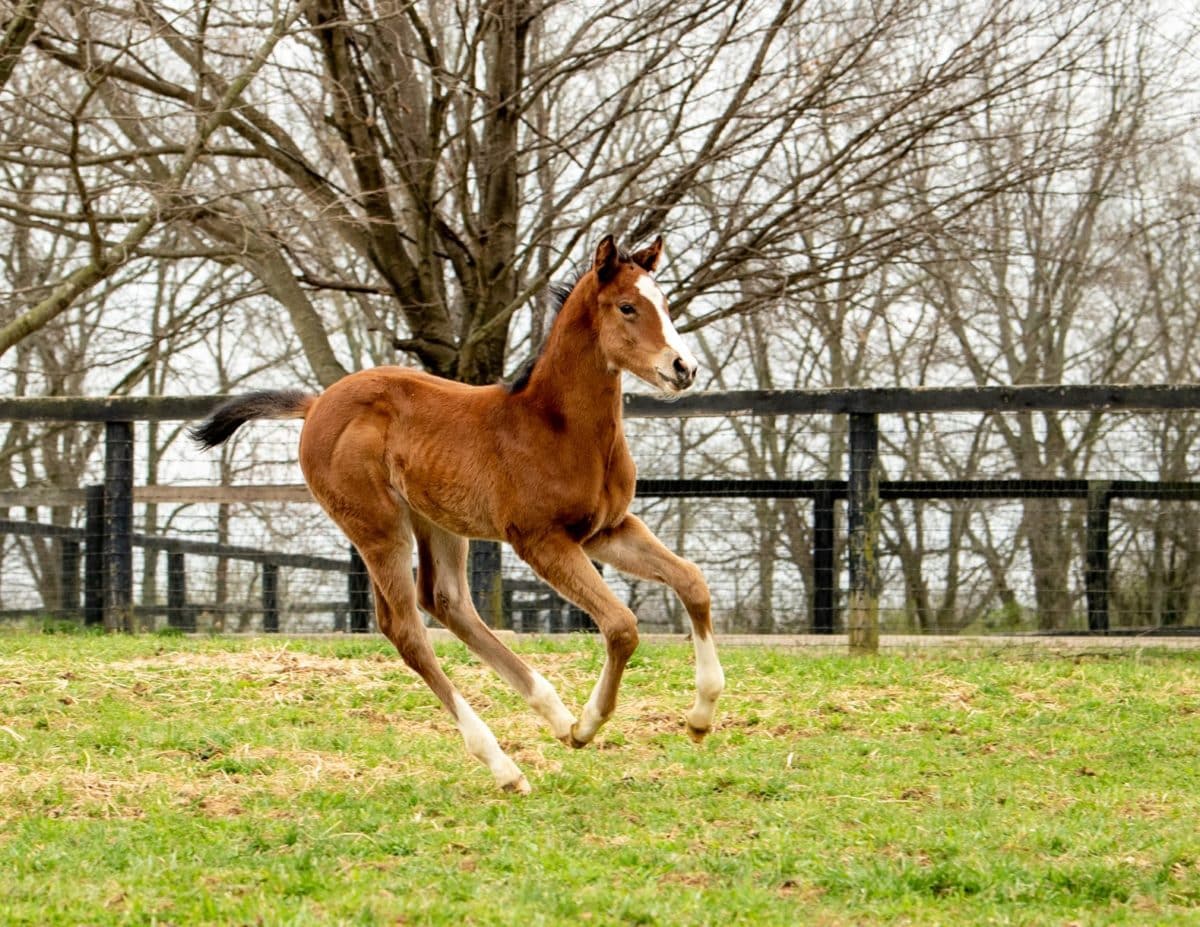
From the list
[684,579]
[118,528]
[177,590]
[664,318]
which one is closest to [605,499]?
[684,579]

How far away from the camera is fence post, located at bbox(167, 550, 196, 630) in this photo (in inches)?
498

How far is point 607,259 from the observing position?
5812 mm

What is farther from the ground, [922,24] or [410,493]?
[922,24]

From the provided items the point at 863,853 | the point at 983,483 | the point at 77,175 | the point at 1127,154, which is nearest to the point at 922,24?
the point at 1127,154

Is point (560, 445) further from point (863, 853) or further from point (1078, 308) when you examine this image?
point (1078, 308)

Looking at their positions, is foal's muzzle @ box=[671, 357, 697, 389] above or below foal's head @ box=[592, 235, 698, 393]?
below

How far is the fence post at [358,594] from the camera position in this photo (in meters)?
11.6

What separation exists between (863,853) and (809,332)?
45.9 ft

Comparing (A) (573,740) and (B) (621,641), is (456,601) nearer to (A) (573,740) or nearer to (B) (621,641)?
(A) (573,740)

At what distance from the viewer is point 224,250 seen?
11.8m

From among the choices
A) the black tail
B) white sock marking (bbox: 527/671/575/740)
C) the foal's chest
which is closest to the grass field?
white sock marking (bbox: 527/671/575/740)

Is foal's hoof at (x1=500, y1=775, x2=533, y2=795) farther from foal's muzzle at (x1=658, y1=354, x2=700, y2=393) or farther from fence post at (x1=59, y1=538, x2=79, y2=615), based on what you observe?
fence post at (x1=59, y1=538, x2=79, y2=615)

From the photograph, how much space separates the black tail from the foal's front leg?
164 centimetres

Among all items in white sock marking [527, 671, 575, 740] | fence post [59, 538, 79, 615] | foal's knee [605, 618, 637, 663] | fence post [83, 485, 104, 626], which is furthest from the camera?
fence post [59, 538, 79, 615]
